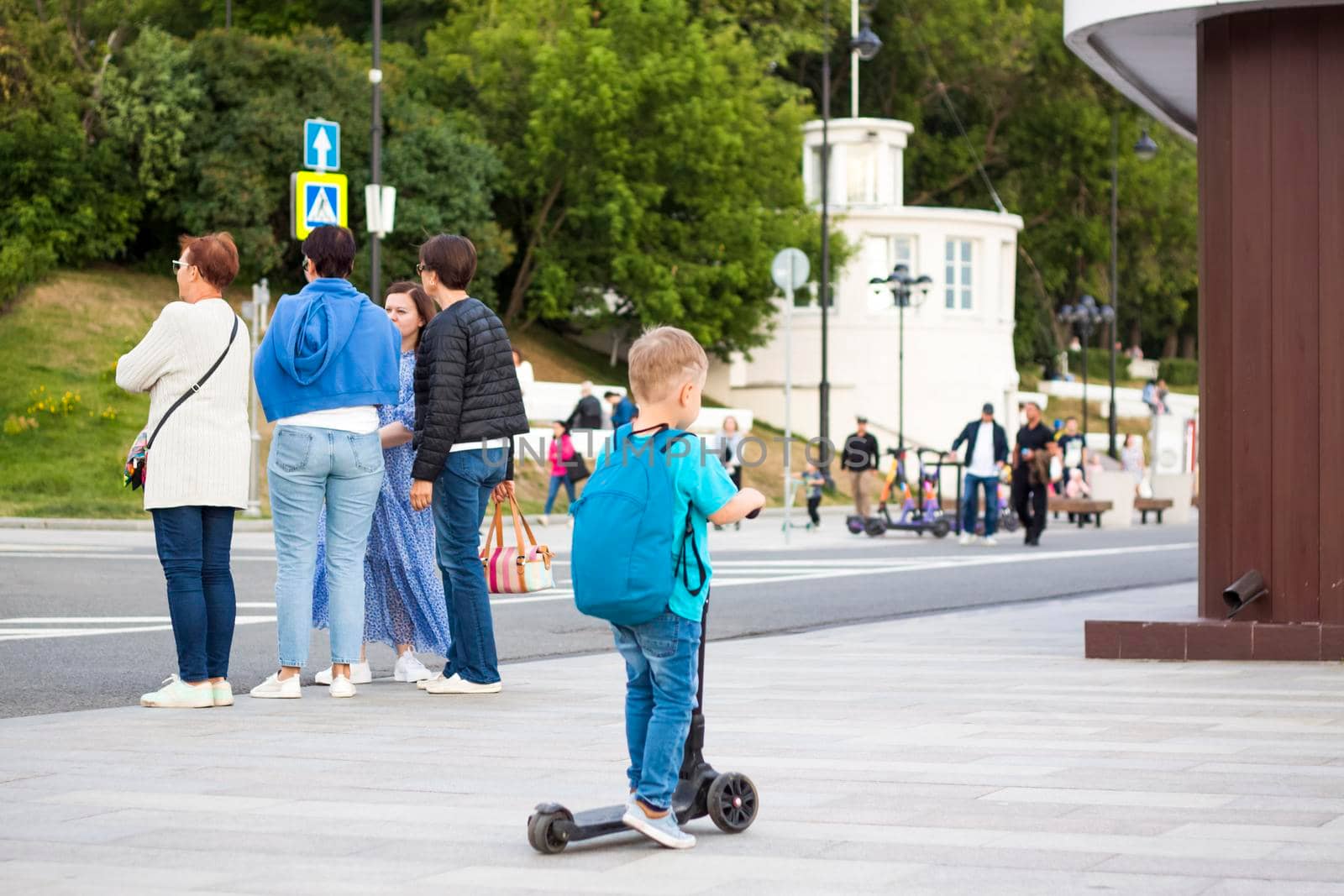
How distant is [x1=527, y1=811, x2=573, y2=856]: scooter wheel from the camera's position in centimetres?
509

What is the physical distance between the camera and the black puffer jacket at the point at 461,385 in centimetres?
866

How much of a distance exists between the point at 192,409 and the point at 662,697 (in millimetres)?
3756

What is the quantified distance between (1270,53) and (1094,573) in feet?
31.1

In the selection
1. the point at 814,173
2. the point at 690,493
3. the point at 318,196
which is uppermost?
the point at 814,173

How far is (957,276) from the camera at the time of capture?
53.6 metres

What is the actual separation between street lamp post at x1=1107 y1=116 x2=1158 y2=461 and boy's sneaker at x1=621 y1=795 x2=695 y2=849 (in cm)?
4504

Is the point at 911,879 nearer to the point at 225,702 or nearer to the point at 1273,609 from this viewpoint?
the point at 225,702

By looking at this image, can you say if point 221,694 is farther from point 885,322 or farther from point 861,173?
point 861,173

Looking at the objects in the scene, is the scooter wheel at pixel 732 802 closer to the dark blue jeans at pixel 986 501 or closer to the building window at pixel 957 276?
the dark blue jeans at pixel 986 501

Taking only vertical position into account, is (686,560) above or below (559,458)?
below

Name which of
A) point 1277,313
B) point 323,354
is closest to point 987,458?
point 1277,313

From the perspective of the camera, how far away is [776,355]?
2087 inches

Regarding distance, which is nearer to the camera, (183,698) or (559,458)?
(183,698)

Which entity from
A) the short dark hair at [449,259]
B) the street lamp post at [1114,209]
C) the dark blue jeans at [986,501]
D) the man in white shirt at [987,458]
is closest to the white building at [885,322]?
the street lamp post at [1114,209]
